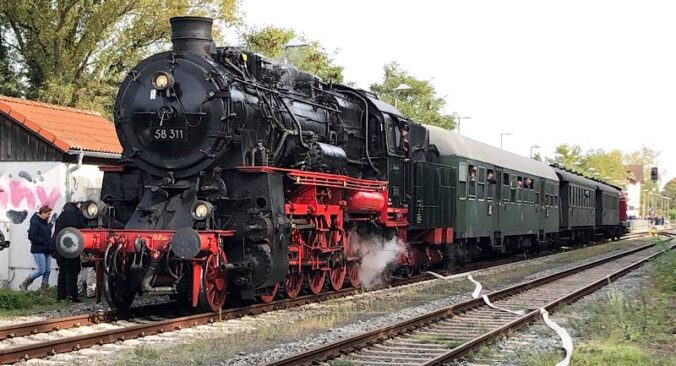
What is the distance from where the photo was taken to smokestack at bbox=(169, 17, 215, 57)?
13.1 metres

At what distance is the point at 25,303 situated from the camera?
13.7 meters

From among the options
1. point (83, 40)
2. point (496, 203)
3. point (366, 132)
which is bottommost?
point (496, 203)

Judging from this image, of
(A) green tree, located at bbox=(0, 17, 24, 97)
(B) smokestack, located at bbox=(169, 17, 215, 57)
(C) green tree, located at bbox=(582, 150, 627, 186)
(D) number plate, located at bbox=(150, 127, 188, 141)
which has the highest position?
(C) green tree, located at bbox=(582, 150, 627, 186)

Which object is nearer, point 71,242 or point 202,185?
point 71,242

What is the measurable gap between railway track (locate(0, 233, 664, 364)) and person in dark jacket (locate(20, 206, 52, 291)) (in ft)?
9.16

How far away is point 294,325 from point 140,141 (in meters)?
3.85

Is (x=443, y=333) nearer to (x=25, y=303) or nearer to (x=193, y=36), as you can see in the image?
(x=193, y=36)

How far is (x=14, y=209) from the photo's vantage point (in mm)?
16453

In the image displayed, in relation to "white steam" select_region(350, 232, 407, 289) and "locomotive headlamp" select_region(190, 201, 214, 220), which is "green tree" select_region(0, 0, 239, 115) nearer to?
"white steam" select_region(350, 232, 407, 289)

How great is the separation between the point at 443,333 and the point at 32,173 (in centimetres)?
923

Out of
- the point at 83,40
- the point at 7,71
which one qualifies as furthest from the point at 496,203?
the point at 7,71

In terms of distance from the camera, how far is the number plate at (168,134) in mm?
12508

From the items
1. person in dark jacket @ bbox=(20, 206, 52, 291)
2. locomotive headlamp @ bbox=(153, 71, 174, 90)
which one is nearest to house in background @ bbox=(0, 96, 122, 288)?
person in dark jacket @ bbox=(20, 206, 52, 291)

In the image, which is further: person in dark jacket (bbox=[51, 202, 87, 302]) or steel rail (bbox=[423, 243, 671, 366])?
person in dark jacket (bbox=[51, 202, 87, 302])
